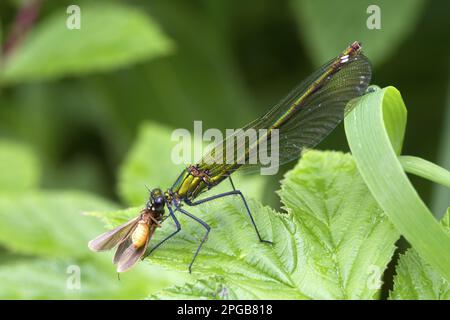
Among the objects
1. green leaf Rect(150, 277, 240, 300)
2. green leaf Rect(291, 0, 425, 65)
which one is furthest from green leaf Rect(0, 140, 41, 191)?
green leaf Rect(150, 277, 240, 300)

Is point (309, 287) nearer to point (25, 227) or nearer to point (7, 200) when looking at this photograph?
point (25, 227)

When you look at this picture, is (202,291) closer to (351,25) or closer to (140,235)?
(140,235)

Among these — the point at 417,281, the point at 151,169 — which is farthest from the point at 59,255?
the point at 417,281

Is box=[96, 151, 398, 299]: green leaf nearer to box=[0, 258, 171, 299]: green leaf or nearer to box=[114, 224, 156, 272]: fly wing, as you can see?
box=[114, 224, 156, 272]: fly wing

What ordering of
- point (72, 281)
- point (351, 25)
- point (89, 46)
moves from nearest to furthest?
point (72, 281) < point (351, 25) < point (89, 46)

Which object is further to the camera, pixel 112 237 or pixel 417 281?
pixel 112 237

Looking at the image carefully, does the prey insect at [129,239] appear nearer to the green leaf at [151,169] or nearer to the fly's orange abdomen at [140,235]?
the fly's orange abdomen at [140,235]

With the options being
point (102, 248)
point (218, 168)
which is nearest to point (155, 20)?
point (218, 168)

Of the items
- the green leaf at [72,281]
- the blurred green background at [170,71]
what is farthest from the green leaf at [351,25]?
the green leaf at [72,281]
